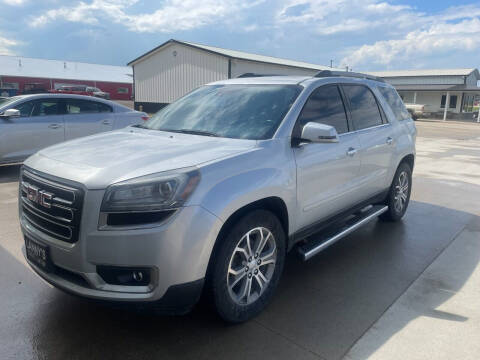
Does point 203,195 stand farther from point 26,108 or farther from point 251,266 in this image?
point 26,108

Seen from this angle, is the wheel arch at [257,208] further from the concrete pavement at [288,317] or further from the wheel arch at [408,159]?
the wheel arch at [408,159]

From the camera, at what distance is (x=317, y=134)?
10.4 ft

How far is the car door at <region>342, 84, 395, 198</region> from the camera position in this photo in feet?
14.2

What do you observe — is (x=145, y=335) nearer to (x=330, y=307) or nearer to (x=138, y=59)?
(x=330, y=307)

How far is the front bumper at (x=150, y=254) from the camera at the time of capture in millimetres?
2391

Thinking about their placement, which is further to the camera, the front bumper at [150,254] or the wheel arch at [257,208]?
the wheel arch at [257,208]

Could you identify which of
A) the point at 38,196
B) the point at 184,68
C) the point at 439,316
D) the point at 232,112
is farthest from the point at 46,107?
the point at 184,68

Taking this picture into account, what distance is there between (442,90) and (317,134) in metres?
43.9

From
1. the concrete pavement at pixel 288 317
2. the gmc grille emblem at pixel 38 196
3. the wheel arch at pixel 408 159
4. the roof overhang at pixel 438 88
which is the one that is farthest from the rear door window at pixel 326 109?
the roof overhang at pixel 438 88

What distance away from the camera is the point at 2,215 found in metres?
5.43

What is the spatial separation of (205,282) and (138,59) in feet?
95.7

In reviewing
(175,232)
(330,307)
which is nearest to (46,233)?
(175,232)

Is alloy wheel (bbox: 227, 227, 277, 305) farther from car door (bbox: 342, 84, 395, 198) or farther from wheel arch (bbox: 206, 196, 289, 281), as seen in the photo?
car door (bbox: 342, 84, 395, 198)

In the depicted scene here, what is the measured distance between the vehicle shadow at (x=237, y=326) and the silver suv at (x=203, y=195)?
0.23m
